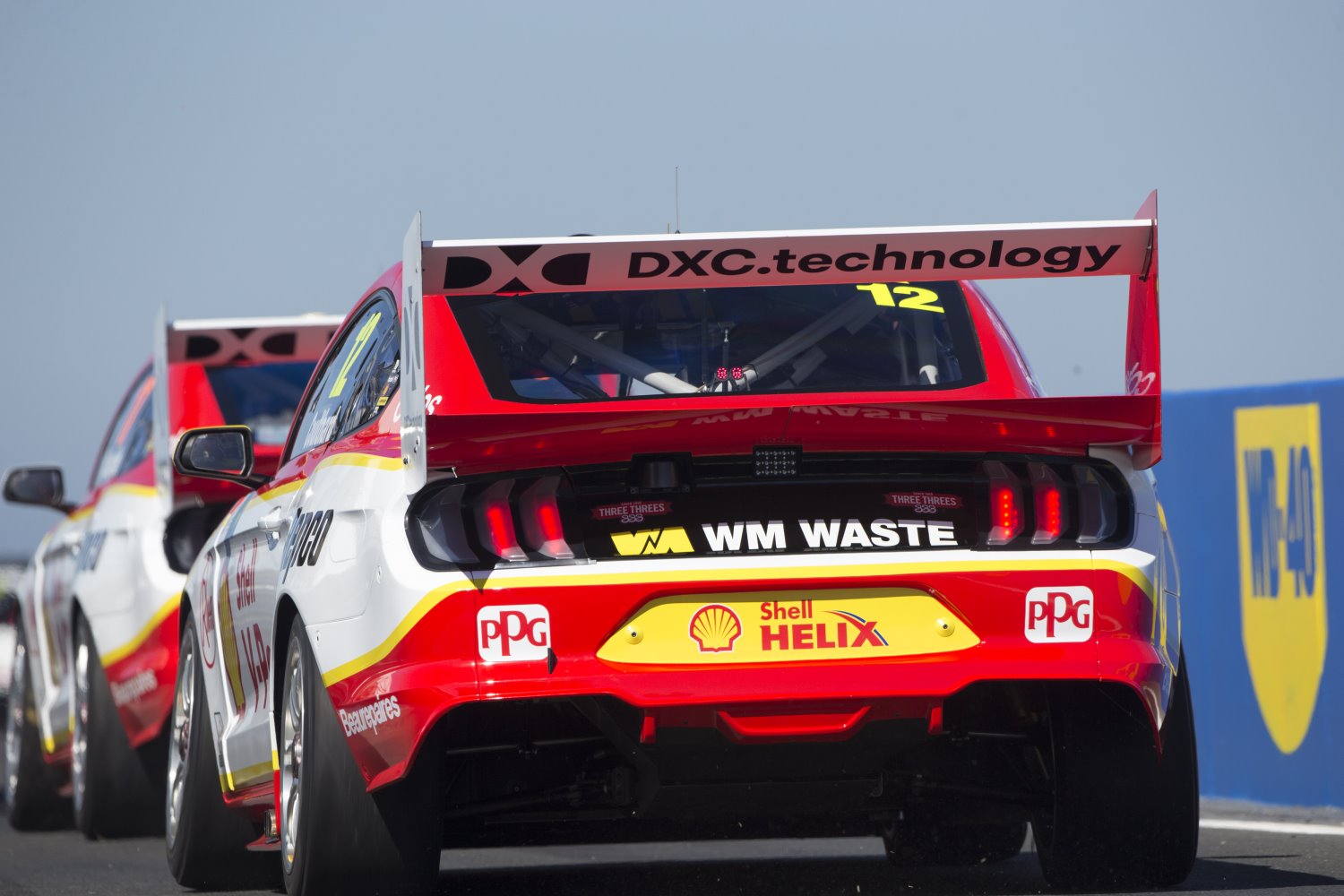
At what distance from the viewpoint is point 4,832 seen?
36.0 ft

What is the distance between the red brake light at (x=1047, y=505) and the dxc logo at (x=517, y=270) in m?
1.07

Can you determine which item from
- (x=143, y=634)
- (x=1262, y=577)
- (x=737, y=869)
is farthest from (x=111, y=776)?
(x=1262, y=577)

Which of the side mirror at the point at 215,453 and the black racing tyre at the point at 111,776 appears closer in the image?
the side mirror at the point at 215,453

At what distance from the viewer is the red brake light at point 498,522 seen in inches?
199

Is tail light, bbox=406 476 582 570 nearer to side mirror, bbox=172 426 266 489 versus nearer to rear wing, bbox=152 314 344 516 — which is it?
side mirror, bbox=172 426 266 489

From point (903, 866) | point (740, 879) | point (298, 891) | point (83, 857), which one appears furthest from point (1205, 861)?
point (83, 857)

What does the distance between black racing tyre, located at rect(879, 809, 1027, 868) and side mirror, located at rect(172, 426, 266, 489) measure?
2.18 meters

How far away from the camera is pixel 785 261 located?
521 centimetres

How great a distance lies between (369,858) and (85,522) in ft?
17.4

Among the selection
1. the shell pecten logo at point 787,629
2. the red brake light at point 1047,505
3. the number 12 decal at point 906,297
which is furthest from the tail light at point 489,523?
the number 12 decal at point 906,297

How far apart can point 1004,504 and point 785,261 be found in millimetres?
706

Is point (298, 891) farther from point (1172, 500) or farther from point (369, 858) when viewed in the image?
point (1172, 500)

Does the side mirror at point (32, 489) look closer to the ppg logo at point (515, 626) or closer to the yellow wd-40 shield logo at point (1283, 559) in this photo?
the yellow wd-40 shield logo at point (1283, 559)

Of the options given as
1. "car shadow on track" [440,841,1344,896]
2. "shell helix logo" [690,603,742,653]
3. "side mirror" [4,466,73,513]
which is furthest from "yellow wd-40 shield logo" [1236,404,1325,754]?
"side mirror" [4,466,73,513]
